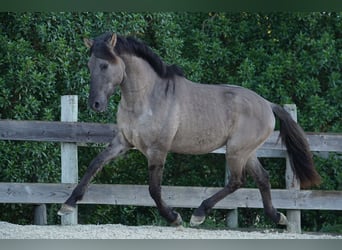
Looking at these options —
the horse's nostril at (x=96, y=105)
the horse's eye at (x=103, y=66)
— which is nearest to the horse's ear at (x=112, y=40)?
the horse's eye at (x=103, y=66)

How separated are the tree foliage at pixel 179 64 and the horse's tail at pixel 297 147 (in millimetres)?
1186

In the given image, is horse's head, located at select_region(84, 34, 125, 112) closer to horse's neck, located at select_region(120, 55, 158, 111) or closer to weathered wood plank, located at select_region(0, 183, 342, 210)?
horse's neck, located at select_region(120, 55, 158, 111)

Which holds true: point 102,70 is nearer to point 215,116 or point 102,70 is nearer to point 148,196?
point 215,116

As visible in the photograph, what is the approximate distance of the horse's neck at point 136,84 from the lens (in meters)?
5.09

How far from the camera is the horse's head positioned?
471 cm

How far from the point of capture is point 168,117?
17.0 ft

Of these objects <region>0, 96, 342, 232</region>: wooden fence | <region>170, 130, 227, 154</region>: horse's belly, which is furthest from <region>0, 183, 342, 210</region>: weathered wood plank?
<region>170, 130, 227, 154</region>: horse's belly

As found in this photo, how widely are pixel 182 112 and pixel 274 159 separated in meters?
2.39

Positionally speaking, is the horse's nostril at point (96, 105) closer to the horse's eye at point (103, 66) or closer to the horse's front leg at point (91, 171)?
the horse's eye at point (103, 66)

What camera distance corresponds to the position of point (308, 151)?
5.94 m

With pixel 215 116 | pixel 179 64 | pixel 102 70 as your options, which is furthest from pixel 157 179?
pixel 179 64

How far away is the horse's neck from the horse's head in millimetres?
240
